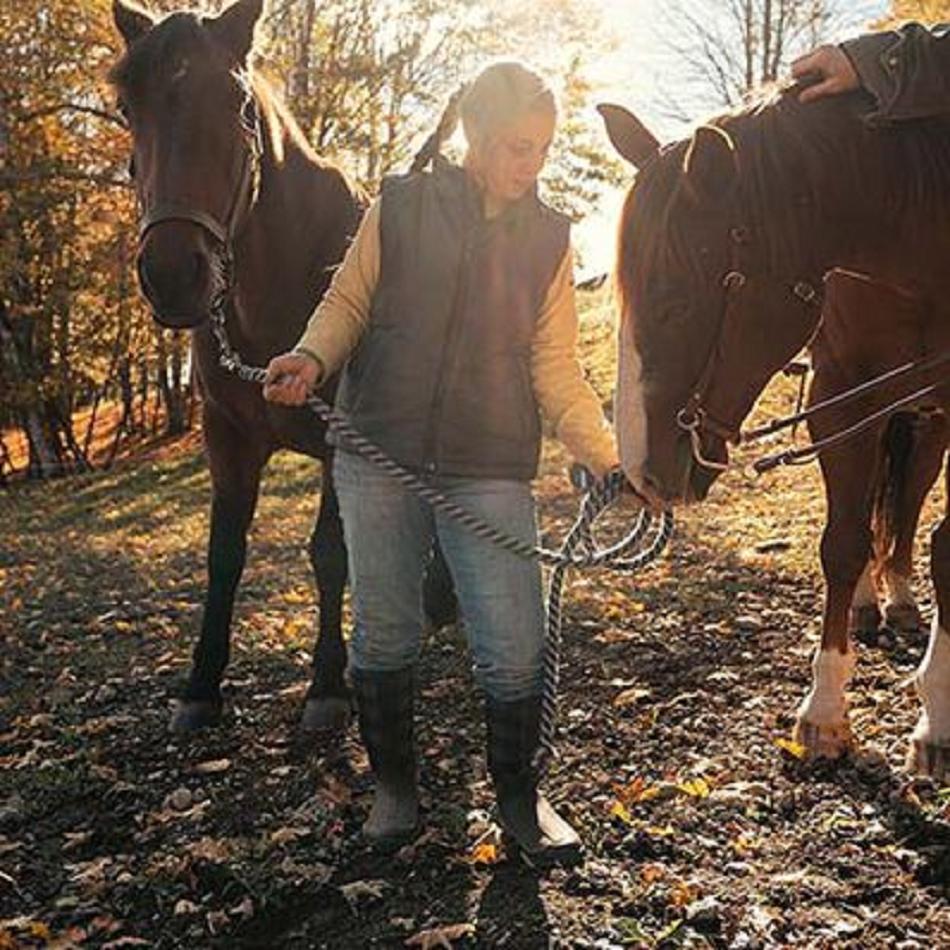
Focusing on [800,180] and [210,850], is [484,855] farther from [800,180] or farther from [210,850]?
[800,180]

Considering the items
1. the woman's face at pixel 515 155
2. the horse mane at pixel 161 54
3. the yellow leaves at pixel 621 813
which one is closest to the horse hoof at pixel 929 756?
the yellow leaves at pixel 621 813

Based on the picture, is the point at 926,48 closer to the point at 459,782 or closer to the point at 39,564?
the point at 459,782

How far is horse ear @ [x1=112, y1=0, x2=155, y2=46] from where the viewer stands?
359 cm

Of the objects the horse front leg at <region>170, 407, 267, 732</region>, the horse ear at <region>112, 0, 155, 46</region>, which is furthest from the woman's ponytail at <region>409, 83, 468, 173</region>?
the horse front leg at <region>170, 407, 267, 732</region>

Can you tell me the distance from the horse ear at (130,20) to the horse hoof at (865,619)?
3776 mm

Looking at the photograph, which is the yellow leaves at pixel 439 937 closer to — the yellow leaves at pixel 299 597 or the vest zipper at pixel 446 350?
the vest zipper at pixel 446 350

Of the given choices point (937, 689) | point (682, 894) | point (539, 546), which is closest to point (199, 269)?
point (539, 546)

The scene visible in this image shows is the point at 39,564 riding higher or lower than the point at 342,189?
lower

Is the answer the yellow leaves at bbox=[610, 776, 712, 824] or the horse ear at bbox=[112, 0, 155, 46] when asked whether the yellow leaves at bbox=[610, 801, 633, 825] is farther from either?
the horse ear at bbox=[112, 0, 155, 46]

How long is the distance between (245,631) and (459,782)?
247cm

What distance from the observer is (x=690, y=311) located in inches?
108

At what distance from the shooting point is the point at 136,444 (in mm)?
23594

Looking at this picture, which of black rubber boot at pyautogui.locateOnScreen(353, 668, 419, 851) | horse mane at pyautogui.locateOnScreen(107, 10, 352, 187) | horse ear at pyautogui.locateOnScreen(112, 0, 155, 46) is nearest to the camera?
black rubber boot at pyautogui.locateOnScreen(353, 668, 419, 851)

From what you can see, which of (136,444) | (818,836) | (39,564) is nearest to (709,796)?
(818,836)
